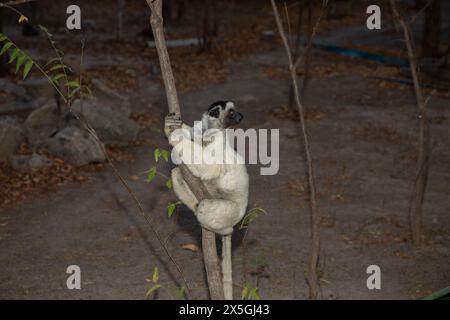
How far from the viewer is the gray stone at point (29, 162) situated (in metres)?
11.8

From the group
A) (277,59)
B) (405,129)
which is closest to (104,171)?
(405,129)

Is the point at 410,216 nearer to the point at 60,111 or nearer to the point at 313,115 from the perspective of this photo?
the point at 313,115

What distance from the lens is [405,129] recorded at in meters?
14.2

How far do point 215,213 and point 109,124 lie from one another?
29.8 feet

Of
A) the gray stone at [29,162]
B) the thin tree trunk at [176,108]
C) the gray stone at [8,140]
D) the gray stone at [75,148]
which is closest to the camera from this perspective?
the thin tree trunk at [176,108]

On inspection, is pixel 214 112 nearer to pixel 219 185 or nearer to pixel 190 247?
pixel 219 185

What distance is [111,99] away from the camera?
1495 centimetres

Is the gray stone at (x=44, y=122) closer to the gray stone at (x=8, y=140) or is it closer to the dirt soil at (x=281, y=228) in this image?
the gray stone at (x=8, y=140)

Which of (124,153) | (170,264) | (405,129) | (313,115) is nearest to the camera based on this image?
(170,264)

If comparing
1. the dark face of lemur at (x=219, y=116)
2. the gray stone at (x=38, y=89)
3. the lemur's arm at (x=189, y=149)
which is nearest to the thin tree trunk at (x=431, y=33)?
the gray stone at (x=38, y=89)

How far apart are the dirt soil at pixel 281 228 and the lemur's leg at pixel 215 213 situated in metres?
1.28

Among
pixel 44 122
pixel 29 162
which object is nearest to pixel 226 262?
pixel 29 162

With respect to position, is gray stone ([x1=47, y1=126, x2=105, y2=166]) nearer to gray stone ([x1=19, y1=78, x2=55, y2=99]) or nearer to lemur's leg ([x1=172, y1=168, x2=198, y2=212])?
gray stone ([x1=19, y1=78, x2=55, y2=99])
